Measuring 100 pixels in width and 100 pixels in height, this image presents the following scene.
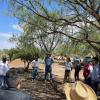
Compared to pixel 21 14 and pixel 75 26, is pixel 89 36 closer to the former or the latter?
pixel 75 26

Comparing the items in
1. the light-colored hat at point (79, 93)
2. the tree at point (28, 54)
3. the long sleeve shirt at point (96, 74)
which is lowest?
the light-colored hat at point (79, 93)

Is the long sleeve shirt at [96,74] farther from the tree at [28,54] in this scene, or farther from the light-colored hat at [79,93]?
the tree at [28,54]

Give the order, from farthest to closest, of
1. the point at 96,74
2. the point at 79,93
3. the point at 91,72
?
the point at 91,72 → the point at 96,74 → the point at 79,93

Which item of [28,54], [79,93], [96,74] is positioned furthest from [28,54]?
[79,93]

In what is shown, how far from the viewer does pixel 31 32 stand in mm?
19938

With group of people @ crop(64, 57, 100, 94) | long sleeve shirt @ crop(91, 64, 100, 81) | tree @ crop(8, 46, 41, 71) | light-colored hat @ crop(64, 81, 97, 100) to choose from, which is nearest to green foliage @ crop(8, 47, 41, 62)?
tree @ crop(8, 46, 41, 71)

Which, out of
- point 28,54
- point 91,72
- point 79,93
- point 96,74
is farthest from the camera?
point 28,54

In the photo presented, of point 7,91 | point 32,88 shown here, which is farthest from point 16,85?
point 32,88

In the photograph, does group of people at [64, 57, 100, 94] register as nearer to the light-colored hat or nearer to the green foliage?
the light-colored hat

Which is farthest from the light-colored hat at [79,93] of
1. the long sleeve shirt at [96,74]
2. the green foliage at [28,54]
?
the green foliage at [28,54]

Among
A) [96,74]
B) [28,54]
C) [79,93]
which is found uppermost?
[28,54]

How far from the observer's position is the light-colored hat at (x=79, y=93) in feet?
38.7

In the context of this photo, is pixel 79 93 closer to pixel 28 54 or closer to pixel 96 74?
pixel 96 74

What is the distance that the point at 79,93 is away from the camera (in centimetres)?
1187
